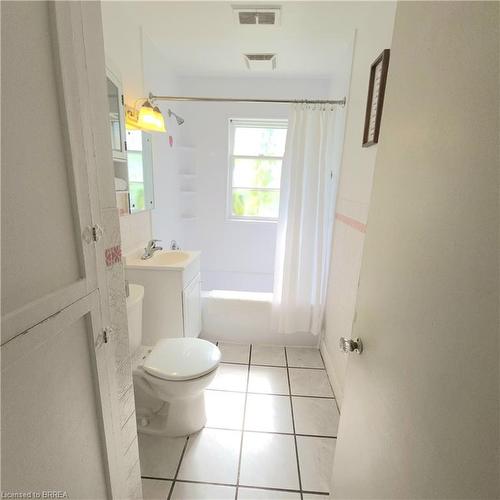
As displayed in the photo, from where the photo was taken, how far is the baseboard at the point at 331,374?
5.63ft

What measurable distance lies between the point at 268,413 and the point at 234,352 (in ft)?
2.18

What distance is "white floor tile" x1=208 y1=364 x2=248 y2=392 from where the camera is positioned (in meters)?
1.85

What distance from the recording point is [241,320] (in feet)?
7.61

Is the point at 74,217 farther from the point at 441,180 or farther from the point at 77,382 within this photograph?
the point at 441,180

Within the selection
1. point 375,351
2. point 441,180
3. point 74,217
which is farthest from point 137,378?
point 441,180

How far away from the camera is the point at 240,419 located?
1606mm

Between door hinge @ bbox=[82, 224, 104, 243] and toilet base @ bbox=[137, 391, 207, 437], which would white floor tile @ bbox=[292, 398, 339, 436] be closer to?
toilet base @ bbox=[137, 391, 207, 437]

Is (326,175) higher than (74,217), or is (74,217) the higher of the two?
(326,175)

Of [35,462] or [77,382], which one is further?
[77,382]

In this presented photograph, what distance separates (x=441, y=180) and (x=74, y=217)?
795 millimetres

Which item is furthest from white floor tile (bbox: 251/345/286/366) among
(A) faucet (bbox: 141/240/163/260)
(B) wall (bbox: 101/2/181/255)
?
(B) wall (bbox: 101/2/181/255)

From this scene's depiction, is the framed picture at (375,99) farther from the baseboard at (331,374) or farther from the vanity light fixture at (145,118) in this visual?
the baseboard at (331,374)

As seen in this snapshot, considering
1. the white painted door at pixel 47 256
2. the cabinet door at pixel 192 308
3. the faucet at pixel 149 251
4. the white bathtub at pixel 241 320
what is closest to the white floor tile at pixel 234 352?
the white bathtub at pixel 241 320

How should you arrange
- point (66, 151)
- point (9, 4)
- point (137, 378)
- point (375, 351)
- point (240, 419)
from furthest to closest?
point (240, 419) < point (137, 378) < point (375, 351) < point (66, 151) < point (9, 4)
